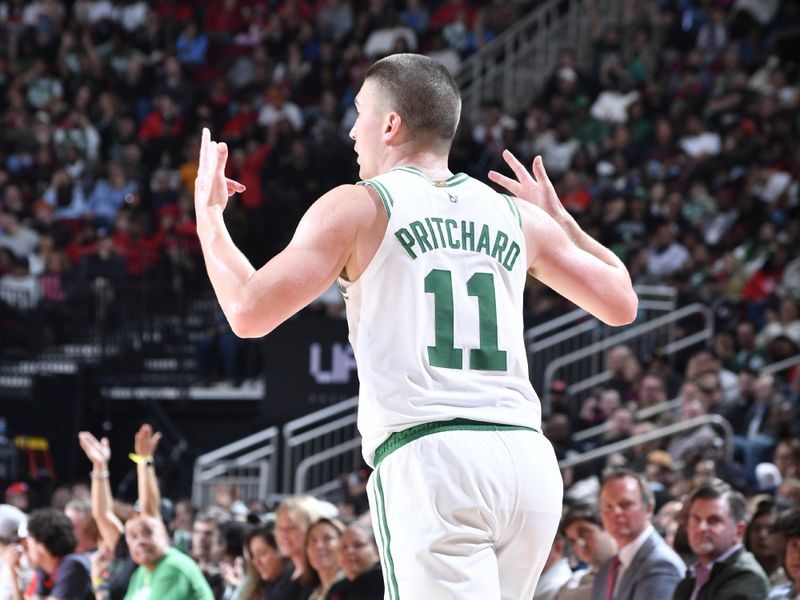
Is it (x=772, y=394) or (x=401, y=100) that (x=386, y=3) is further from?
(x=401, y=100)

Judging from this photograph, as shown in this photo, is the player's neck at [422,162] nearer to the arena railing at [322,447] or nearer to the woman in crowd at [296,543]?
the woman in crowd at [296,543]

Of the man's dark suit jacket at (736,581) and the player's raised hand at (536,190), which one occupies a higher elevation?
the player's raised hand at (536,190)

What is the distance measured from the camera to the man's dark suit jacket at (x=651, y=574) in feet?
22.7

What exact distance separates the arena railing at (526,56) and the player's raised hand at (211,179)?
1645 cm

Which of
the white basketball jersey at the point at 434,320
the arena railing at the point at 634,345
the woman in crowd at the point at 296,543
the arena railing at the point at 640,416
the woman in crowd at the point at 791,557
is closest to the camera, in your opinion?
the white basketball jersey at the point at 434,320

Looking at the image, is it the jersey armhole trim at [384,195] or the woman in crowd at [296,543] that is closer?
the jersey armhole trim at [384,195]

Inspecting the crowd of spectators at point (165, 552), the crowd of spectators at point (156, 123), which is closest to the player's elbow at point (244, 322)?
the crowd of spectators at point (165, 552)

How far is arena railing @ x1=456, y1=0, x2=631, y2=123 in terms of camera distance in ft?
66.6

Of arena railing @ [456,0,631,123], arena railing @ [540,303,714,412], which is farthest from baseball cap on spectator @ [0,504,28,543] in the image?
arena railing @ [456,0,631,123]

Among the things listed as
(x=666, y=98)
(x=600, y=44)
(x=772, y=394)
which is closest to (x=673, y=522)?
(x=772, y=394)

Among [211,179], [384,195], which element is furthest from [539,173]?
[211,179]

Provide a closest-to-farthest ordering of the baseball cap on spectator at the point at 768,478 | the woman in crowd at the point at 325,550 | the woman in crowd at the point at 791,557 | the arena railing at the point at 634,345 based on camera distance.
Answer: the woman in crowd at the point at 791,557 < the woman in crowd at the point at 325,550 < the baseball cap on spectator at the point at 768,478 < the arena railing at the point at 634,345

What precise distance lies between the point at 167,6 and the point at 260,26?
1651mm

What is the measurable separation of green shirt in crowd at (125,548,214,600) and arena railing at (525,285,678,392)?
6.96m
